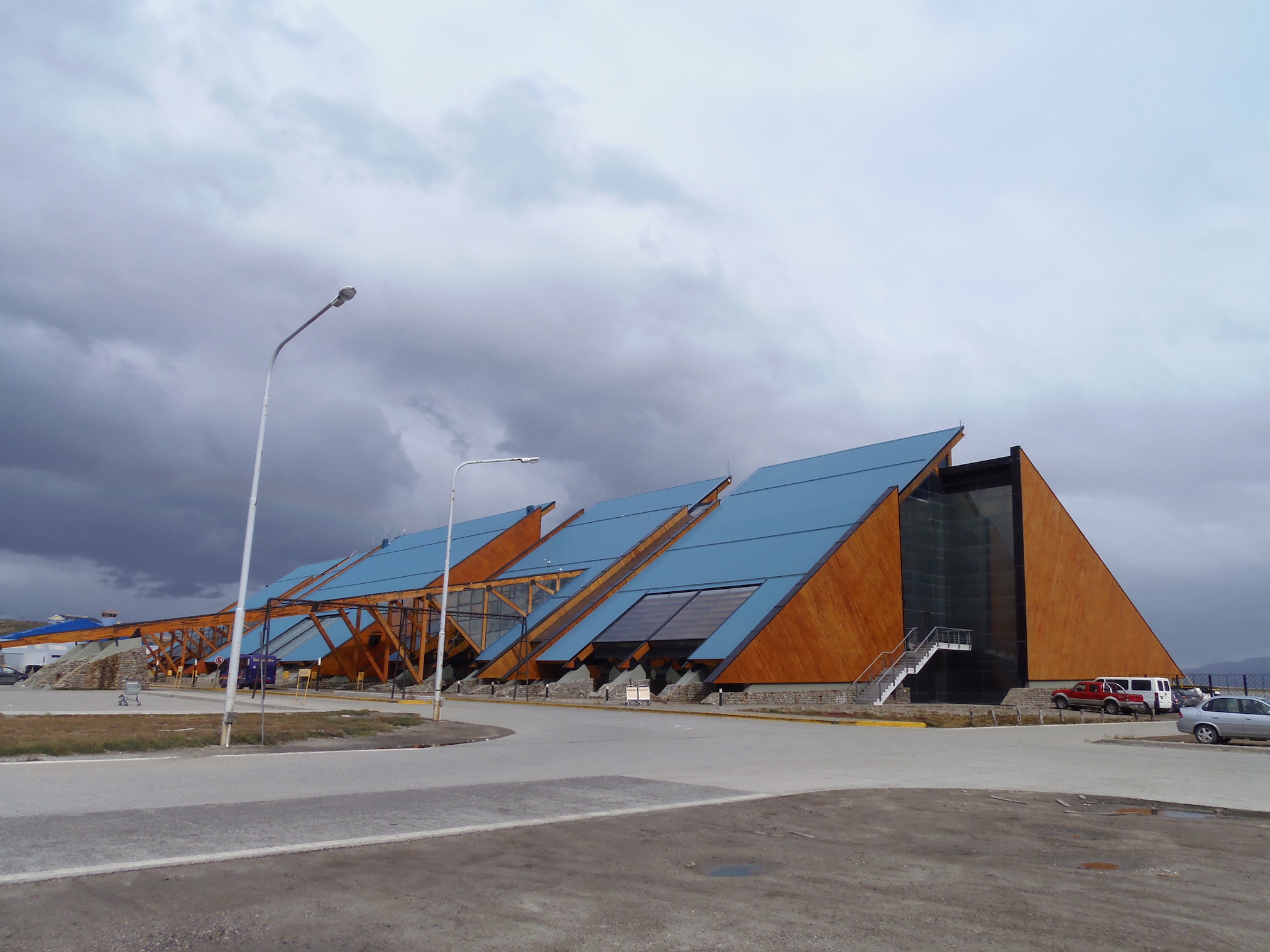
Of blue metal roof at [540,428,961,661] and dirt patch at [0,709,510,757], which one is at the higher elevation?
blue metal roof at [540,428,961,661]

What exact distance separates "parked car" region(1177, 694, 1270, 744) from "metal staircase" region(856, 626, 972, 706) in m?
15.3

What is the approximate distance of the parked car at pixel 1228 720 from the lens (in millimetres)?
22734

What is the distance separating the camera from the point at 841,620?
133 ft

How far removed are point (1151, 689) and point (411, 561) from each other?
51.4 meters

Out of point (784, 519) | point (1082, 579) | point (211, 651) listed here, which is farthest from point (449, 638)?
point (1082, 579)

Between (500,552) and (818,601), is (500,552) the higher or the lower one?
the higher one

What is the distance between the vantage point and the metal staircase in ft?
132

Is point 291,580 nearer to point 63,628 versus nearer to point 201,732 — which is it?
point 63,628

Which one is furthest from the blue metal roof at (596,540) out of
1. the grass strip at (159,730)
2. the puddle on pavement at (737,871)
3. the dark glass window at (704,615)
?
the puddle on pavement at (737,871)

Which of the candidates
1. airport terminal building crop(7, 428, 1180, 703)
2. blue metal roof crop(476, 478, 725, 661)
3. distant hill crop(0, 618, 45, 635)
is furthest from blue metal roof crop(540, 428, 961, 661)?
distant hill crop(0, 618, 45, 635)

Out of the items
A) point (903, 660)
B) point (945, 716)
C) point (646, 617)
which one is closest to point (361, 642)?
point (646, 617)

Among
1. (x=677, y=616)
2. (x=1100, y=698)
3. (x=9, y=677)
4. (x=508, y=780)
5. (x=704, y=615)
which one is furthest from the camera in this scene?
(x=9, y=677)

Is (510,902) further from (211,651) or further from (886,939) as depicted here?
(211,651)

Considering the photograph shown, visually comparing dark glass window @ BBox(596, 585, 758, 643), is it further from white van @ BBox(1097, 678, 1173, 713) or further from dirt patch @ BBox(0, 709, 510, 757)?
white van @ BBox(1097, 678, 1173, 713)
